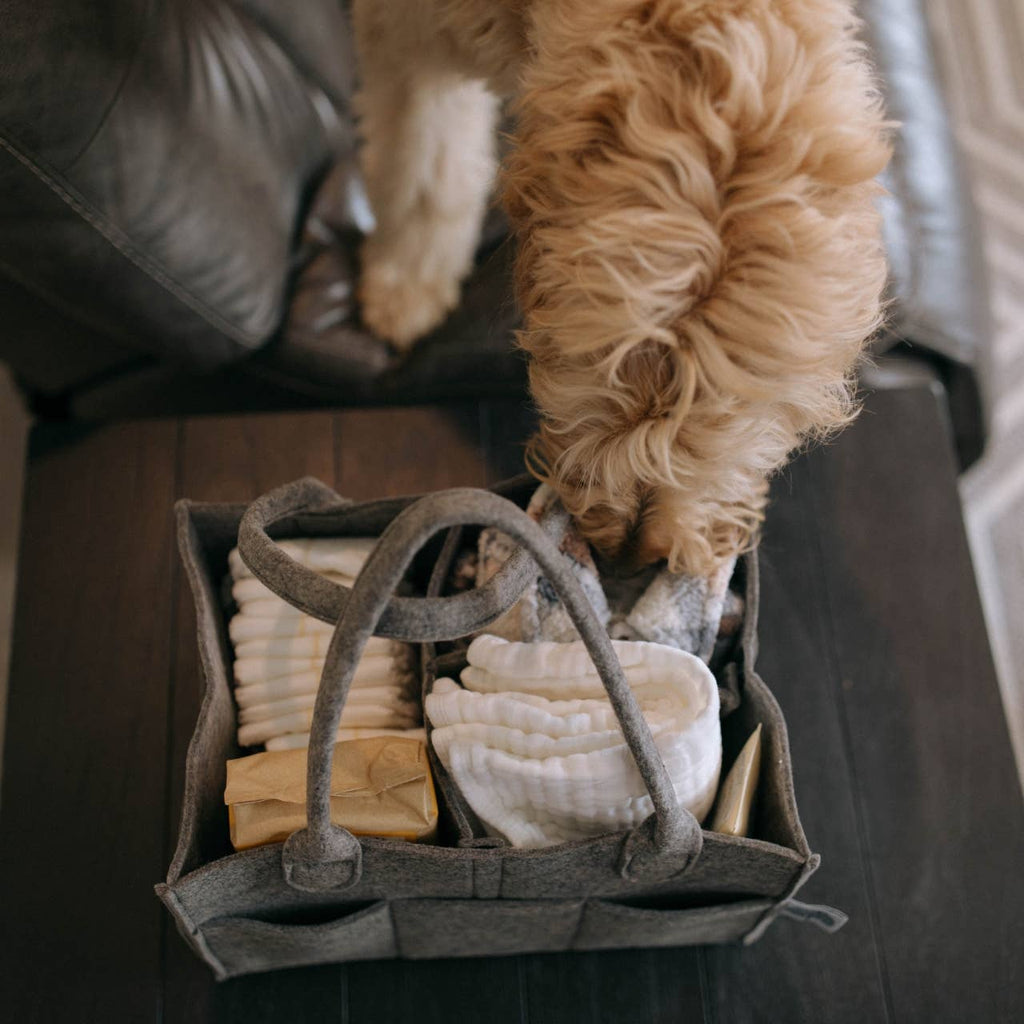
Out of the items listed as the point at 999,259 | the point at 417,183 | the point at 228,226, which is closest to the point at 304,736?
the point at 228,226

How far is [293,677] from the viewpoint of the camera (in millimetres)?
754

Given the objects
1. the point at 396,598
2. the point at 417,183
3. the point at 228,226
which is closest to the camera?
the point at 396,598

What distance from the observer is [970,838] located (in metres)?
0.89

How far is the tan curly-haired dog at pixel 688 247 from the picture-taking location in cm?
61

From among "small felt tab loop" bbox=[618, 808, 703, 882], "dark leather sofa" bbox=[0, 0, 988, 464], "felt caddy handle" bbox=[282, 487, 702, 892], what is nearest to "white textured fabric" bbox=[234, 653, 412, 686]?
"felt caddy handle" bbox=[282, 487, 702, 892]

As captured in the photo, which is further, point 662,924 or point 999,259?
point 999,259

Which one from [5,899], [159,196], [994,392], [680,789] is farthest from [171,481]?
[994,392]

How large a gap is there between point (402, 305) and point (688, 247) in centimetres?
63

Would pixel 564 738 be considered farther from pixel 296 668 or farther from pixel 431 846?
pixel 296 668

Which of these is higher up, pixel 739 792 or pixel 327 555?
pixel 327 555

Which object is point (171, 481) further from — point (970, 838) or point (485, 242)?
point (970, 838)

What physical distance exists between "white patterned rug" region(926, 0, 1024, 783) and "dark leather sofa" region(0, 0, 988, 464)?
7.3 inches

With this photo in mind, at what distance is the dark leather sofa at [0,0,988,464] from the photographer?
0.86m

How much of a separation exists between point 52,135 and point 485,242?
586 mm
